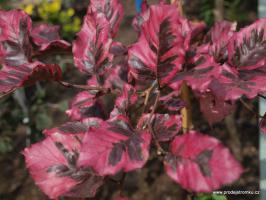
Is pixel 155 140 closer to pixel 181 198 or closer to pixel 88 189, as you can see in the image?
pixel 88 189

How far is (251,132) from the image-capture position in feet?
7.93

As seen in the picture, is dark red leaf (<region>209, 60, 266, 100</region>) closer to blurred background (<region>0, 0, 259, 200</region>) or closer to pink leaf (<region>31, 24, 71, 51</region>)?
pink leaf (<region>31, 24, 71, 51</region>)

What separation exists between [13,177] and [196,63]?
1782 millimetres

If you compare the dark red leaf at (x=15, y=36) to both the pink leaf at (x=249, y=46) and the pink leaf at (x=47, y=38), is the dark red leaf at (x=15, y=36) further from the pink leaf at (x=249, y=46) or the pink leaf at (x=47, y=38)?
the pink leaf at (x=249, y=46)

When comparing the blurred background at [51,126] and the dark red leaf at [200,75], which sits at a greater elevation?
the dark red leaf at [200,75]

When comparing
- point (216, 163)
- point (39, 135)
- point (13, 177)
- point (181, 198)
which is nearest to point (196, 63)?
point (216, 163)

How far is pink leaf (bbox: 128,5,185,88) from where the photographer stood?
0.67m

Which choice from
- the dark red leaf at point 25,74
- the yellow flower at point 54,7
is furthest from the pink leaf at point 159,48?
the yellow flower at point 54,7

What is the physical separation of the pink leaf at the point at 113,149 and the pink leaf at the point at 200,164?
47mm

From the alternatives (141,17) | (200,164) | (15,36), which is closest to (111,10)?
(141,17)

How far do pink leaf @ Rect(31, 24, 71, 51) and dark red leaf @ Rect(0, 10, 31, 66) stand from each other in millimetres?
67

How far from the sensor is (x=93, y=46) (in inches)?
33.3

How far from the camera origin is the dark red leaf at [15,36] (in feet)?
2.75

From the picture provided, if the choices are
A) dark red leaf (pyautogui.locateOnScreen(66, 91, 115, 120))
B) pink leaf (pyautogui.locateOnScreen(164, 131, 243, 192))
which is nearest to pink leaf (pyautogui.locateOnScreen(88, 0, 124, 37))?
dark red leaf (pyautogui.locateOnScreen(66, 91, 115, 120))
